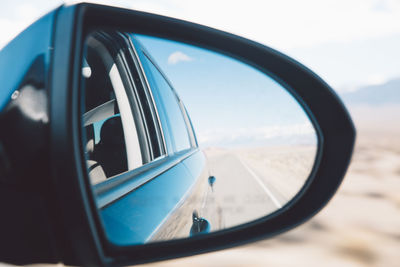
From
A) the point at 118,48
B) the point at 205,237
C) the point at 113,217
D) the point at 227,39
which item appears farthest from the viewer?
the point at 118,48

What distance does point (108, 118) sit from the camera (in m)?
2.11

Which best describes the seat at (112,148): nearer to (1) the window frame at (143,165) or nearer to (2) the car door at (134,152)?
(2) the car door at (134,152)

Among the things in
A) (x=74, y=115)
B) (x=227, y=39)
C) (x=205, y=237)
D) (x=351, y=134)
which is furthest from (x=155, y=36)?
(x=351, y=134)

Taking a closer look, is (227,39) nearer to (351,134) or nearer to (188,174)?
(351,134)

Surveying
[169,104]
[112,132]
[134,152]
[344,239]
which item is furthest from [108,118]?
[344,239]

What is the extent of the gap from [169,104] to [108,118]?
0.99 meters

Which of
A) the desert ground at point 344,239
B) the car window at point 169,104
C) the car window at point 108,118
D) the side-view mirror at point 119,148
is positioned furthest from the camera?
the desert ground at point 344,239

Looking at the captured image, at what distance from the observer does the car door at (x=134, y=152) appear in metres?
1.51

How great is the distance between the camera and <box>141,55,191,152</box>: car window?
8.98ft

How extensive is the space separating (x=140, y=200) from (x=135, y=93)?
929mm

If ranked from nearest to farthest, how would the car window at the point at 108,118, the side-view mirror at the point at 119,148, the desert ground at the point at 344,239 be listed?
the side-view mirror at the point at 119,148 < the car window at the point at 108,118 < the desert ground at the point at 344,239

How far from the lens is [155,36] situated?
5.50 feet

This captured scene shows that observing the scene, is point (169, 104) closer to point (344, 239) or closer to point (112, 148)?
point (112, 148)

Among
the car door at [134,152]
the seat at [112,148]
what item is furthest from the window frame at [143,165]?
the seat at [112,148]
